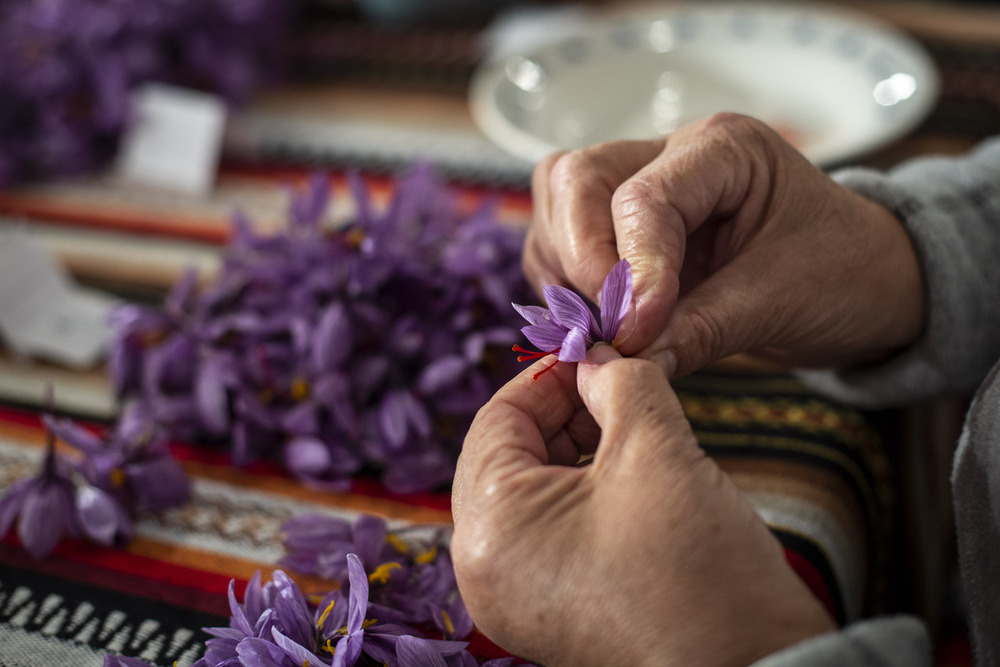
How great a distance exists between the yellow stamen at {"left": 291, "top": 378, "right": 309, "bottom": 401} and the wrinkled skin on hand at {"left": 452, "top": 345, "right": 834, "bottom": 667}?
0.23m

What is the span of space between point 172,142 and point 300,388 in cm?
53

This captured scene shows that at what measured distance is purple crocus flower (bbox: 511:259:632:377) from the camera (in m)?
0.32

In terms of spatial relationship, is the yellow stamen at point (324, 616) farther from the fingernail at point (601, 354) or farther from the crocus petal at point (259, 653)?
the fingernail at point (601, 354)

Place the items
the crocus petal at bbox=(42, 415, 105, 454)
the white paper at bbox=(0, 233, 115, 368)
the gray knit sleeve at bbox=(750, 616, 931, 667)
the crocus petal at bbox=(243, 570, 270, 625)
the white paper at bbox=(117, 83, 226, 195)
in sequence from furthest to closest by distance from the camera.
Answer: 1. the white paper at bbox=(117, 83, 226, 195)
2. the white paper at bbox=(0, 233, 115, 368)
3. the crocus petal at bbox=(42, 415, 105, 454)
4. the crocus petal at bbox=(243, 570, 270, 625)
5. the gray knit sleeve at bbox=(750, 616, 931, 667)

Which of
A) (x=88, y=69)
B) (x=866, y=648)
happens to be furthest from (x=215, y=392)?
(x=88, y=69)

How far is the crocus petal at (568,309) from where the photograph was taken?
325 mm

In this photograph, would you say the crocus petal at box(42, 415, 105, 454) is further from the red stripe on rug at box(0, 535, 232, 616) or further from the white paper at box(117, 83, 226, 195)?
the white paper at box(117, 83, 226, 195)

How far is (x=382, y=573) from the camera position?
389 mm

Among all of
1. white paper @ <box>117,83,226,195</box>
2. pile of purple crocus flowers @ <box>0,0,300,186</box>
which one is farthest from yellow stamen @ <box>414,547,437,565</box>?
pile of purple crocus flowers @ <box>0,0,300,186</box>

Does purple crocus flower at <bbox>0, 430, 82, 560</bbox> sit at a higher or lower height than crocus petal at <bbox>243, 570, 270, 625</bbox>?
lower

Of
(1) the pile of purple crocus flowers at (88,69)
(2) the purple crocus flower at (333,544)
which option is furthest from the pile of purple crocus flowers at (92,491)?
(1) the pile of purple crocus flowers at (88,69)

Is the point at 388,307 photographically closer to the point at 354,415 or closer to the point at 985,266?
the point at 354,415

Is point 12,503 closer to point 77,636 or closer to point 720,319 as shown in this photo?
point 77,636

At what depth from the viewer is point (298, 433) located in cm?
51
